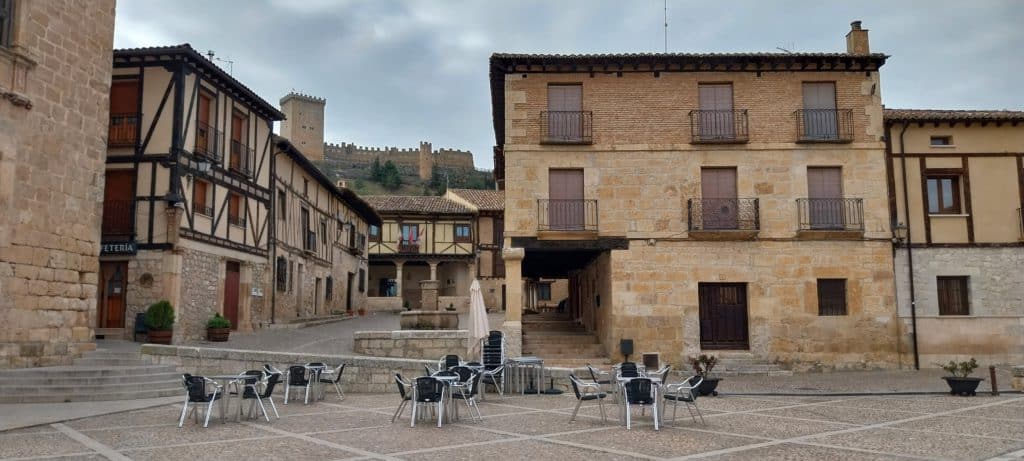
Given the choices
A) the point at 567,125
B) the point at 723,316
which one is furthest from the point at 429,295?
the point at 723,316

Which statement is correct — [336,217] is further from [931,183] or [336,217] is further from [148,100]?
[931,183]

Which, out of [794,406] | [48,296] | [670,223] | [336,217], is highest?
[336,217]

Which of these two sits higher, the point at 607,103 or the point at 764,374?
the point at 607,103

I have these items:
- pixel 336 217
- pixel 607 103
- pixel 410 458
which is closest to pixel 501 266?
pixel 336 217

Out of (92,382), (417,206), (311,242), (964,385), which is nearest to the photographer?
(92,382)

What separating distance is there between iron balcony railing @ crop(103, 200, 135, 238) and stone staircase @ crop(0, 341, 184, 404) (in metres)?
4.59

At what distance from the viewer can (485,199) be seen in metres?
42.6

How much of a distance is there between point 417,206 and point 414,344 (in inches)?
1026

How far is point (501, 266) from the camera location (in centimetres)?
4012

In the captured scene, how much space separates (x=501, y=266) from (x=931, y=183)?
2495cm

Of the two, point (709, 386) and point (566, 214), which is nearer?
point (709, 386)

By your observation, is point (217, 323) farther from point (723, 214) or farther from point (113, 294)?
point (723, 214)

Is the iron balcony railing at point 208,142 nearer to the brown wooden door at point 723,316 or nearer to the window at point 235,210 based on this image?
the window at point 235,210

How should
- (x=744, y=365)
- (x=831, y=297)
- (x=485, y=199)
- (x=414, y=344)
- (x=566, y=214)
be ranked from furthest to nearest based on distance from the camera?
(x=485, y=199) < (x=566, y=214) < (x=831, y=297) < (x=744, y=365) < (x=414, y=344)
